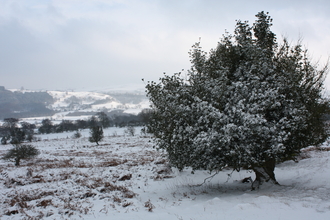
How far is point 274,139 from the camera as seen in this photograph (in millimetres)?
8820

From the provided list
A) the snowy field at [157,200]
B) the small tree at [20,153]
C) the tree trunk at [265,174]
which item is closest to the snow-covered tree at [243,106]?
the tree trunk at [265,174]

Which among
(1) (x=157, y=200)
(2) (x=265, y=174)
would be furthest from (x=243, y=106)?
(1) (x=157, y=200)

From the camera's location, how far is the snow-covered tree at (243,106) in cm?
904

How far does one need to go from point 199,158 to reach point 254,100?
12.6ft

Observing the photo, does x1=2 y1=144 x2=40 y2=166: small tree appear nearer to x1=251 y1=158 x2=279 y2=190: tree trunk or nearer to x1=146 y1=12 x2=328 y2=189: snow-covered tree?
x1=146 y1=12 x2=328 y2=189: snow-covered tree

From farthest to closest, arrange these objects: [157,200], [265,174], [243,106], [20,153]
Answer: [20,153], [265,174], [157,200], [243,106]

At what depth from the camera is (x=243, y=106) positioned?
915cm

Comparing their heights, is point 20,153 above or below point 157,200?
below

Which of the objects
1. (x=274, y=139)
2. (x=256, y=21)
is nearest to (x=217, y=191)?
(x=274, y=139)

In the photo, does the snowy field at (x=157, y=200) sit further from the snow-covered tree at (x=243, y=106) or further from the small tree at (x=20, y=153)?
the small tree at (x=20, y=153)

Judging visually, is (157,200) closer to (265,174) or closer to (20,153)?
(265,174)

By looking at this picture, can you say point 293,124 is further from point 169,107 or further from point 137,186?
point 137,186

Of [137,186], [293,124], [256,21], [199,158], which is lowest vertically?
[137,186]

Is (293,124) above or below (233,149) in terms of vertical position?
above
